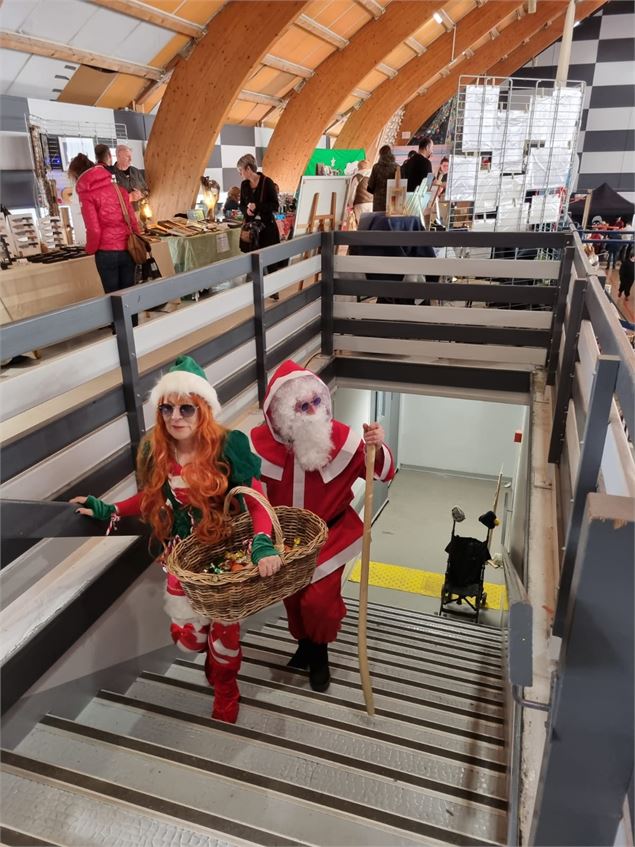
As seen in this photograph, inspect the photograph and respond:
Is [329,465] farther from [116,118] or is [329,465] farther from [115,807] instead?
[116,118]

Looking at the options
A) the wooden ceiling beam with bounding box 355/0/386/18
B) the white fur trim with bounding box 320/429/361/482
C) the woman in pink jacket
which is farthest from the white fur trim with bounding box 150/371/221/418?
the wooden ceiling beam with bounding box 355/0/386/18

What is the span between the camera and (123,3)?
22.1ft

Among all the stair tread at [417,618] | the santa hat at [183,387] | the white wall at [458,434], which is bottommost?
the white wall at [458,434]

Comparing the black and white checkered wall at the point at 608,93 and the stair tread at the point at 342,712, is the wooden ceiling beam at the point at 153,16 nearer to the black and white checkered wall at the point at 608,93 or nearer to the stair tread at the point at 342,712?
the stair tread at the point at 342,712

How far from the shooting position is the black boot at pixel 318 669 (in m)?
2.48

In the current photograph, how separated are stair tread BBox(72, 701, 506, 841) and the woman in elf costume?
17 cm

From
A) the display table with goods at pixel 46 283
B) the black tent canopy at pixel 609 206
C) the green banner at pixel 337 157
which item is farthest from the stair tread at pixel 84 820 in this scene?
the black tent canopy at pixel 609 206

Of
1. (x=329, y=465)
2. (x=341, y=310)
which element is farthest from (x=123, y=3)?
(x=329, y=465)

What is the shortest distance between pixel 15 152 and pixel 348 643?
683 cm

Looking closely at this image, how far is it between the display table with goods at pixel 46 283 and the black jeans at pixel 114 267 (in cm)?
18

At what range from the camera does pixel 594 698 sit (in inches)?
42.1

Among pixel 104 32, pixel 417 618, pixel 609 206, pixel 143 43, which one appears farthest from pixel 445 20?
pixel 417 618

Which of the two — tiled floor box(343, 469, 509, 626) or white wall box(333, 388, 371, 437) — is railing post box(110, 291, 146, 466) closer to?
white wall box(333, 388, 371, 437)

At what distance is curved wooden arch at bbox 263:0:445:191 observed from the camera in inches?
413
